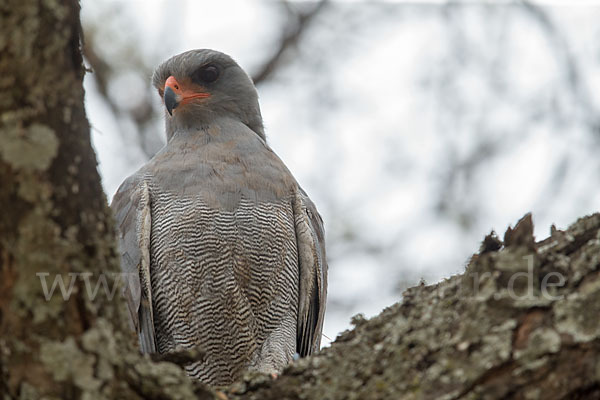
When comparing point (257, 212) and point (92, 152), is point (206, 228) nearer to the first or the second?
point (257, 212)

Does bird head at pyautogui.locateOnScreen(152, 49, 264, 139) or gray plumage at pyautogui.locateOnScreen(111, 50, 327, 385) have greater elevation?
bird head at pyautogui.locateOnScreen(152, 49, 264, 139)

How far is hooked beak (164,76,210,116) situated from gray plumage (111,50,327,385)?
51 centimetres

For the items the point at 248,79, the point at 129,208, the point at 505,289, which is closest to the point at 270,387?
the point at 505,289

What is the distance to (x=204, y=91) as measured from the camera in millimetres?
5688

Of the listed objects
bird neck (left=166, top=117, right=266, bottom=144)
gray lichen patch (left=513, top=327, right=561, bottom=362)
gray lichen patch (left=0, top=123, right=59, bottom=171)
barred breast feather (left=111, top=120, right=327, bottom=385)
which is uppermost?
bird neck (left=166, top=117, right=266, bottom=144)

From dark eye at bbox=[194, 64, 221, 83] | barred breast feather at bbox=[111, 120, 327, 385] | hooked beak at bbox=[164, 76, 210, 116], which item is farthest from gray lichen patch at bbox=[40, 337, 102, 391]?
dark eye at bbox=[194, 64, 221, 83]

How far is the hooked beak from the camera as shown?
217 inches

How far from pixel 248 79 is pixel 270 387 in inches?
151

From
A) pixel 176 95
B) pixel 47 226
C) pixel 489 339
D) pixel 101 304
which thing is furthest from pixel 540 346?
pixel 176 95

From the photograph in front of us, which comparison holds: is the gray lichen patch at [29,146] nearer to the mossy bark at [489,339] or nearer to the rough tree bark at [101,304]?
the rough tree bark at [101,304]

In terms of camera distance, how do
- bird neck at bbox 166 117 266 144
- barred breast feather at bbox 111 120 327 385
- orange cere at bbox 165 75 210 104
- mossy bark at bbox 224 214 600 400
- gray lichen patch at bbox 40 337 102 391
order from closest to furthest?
1. gray lichen patch at bbox 40 337 102 391
2. mossy bark at bbox 224 214 600 400
3. barred breast feather at bbox 111 120 327 385
4. bird neck at bbox 166 117 266 144
5. orange cere at bbox 165 75 210 104

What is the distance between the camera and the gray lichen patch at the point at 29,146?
196 cm

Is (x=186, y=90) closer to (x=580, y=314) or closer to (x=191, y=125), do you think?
(x=191, y=125)

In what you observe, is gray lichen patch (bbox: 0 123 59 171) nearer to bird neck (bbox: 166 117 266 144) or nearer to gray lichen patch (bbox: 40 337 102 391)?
gray lichen patch (bbox: 40 337 102 391)
